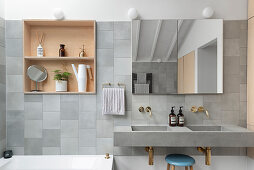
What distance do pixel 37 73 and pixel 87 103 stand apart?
2.10 feet

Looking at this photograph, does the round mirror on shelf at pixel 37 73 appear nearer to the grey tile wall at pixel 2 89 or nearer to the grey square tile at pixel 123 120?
the grey tile wall at pixel 2 89

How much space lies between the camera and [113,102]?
2189 mm

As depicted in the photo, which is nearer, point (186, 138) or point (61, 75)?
point (186, 138)

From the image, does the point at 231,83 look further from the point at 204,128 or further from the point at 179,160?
the point at 179,160

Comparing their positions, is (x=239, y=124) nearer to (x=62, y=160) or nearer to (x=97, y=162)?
(x=97, y=162)

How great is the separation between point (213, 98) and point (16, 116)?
214cm

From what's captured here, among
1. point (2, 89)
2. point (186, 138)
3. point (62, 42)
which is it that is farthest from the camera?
point (62, 42)

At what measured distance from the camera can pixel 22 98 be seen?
7.35 feet

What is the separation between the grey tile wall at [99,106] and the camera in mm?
2234

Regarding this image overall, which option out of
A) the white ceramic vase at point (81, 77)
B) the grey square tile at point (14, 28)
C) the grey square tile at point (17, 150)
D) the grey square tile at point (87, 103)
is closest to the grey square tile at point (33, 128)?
the grey square tile at point (17, 150)

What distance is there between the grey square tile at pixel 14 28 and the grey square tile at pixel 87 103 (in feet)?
3.14

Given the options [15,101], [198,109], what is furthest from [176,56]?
[15,101]

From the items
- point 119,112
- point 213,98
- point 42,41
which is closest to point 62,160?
point 119,112

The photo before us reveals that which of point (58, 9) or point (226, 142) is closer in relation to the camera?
point (226, 142)
